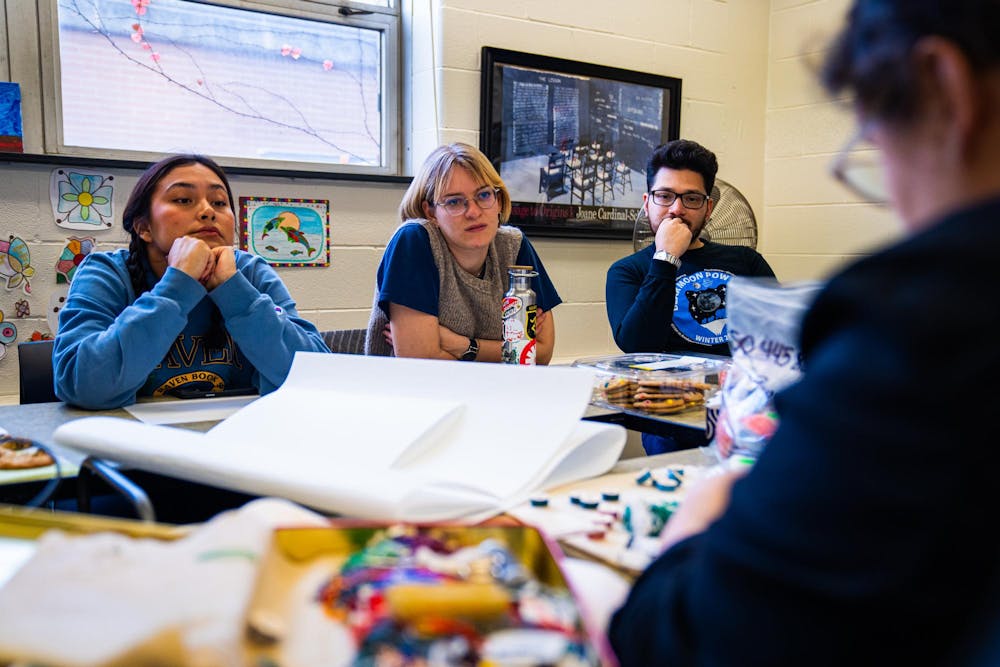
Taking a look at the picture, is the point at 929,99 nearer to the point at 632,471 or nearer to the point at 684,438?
the point at 632,471

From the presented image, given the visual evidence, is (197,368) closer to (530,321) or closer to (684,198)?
(530,321)

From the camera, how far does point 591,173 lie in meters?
3.21

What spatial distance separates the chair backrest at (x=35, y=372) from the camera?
5.30 ft

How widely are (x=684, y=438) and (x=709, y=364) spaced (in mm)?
305

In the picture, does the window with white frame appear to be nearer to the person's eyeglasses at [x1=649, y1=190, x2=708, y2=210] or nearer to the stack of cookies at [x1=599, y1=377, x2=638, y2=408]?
the person's eyeglasses at [x1=649, y1=190, x2=708, y2=210]

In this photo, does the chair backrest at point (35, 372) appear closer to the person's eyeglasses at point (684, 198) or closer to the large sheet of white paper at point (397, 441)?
the large sheet of white paper at point (397, 441)

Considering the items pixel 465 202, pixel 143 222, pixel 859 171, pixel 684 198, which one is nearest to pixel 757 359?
pixel 859 171

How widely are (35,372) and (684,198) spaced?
1741mm

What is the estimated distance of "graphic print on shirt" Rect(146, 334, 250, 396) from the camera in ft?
5.28

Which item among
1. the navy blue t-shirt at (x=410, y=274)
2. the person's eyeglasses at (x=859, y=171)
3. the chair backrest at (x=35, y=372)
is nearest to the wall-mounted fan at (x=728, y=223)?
the navy blue t-shirt at (x=410, y=274)

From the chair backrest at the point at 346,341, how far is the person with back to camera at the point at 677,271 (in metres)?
0.70

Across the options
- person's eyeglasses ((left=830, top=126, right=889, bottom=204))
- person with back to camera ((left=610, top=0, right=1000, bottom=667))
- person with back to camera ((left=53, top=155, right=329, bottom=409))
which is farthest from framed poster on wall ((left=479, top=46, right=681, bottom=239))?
person with back to camera ((left=610, top=0, right=1000, bottom=667))

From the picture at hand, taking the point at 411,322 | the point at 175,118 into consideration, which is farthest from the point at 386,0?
the point at 411,322

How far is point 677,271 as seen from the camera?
2266mm
